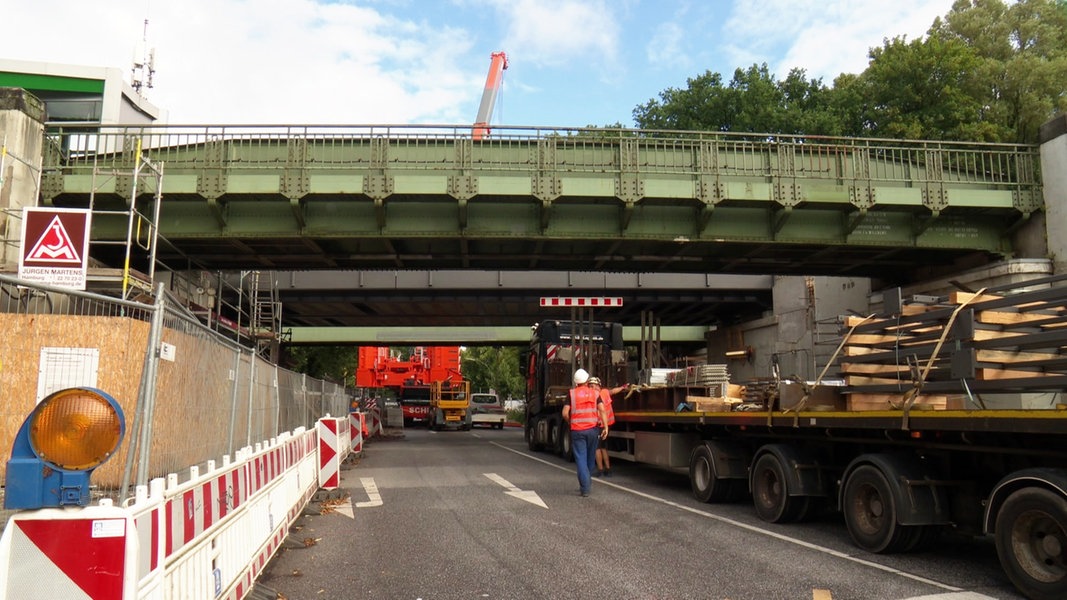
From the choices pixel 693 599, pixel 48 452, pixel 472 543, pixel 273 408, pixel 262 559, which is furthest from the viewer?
pixel 273 408

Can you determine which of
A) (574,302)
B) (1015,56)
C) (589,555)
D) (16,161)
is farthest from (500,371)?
(589,555)

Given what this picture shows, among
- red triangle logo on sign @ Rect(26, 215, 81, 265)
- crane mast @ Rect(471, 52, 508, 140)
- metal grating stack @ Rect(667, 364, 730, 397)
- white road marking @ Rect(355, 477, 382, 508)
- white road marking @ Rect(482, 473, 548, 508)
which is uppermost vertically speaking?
crane mast @ Rect(471, 52, 508, 140)

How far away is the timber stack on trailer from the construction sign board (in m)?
9.03

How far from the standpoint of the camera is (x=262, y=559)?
20.9 ft

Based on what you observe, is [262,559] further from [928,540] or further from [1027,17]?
[1027,17]

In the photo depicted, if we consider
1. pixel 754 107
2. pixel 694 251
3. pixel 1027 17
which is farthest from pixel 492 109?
pixel 694 251

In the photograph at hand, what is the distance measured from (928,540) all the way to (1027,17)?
120ft

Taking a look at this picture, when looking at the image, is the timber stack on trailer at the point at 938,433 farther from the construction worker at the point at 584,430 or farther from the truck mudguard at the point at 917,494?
the construction worker at the point at 584,430

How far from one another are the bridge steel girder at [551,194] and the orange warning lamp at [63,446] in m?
13.3

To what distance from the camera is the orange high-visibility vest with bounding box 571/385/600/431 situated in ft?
38.2

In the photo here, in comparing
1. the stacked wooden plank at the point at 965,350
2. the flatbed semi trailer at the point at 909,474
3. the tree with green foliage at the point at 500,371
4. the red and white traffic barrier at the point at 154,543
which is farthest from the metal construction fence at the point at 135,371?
the tree with green foliage at the point at 500,371

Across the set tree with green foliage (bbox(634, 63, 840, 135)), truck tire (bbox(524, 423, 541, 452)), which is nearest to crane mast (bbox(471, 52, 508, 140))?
tree with green foliage (bbox(634, 63, 840, 135))

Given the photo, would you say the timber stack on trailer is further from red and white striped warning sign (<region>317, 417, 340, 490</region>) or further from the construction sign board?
the construction sign board

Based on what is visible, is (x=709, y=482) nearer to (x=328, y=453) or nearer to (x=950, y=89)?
(x=328, y=453)
